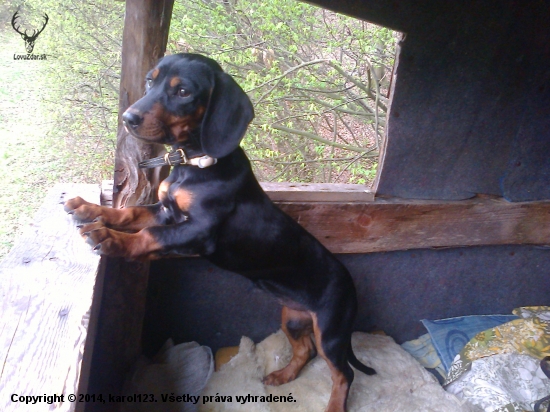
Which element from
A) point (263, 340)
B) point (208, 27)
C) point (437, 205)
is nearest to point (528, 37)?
point (437, 205)

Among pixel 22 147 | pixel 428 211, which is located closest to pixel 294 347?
pixel 428 211

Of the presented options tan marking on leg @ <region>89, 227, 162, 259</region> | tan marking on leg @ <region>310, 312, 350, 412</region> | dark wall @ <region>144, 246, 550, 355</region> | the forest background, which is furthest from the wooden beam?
the forest background

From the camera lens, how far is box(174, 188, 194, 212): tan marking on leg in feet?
5.84

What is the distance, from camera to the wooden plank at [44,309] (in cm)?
109

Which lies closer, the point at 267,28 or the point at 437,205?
the point at 437,205

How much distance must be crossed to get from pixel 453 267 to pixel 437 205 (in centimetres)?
58

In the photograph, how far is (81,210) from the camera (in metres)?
1.81

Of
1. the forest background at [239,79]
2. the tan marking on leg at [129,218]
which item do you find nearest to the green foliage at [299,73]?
the forest background at [239,79]

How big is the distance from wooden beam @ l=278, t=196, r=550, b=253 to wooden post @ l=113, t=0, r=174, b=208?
0.79 m

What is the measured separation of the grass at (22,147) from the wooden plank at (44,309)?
33 cm

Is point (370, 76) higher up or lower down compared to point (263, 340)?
higher up

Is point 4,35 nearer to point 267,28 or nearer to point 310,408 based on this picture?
point 267,28

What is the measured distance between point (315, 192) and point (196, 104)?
3.70 ft

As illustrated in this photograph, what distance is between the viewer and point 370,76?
439cm
